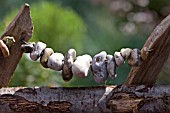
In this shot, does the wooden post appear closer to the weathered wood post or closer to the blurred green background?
the weathered wood post

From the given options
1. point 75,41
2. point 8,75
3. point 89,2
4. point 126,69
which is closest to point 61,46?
point 75,41

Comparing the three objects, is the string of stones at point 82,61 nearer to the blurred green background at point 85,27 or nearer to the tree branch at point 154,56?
the tree branch at point 154,56

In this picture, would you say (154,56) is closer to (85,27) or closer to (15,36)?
(15,36)

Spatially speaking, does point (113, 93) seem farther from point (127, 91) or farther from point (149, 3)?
point (149, 3)

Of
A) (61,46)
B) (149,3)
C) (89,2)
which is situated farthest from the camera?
(89,2)

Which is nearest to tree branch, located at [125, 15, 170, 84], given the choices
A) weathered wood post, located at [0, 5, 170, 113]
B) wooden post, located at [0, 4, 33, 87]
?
weathered wood post, located at [0, 5, 170, 113]

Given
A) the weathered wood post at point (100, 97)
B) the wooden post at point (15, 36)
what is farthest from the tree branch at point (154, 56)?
the wooden post at point (15, 36)
